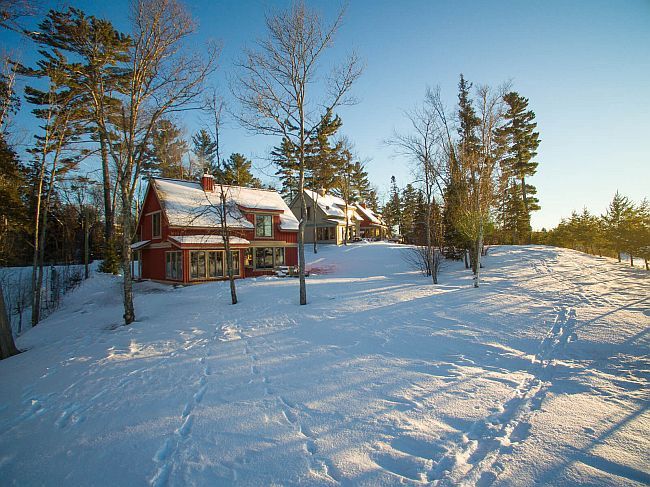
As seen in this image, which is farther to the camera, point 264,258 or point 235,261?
A: point 264,258

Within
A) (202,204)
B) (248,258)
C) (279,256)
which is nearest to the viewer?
(202,204)

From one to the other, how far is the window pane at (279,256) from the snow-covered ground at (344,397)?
13.2 meters

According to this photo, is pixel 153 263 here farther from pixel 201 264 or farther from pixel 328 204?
pixel 328 204

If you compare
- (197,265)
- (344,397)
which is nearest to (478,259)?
(344,397)

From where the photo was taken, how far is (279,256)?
2352 cm

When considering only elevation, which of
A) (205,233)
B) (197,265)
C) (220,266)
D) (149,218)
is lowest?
(220,266)

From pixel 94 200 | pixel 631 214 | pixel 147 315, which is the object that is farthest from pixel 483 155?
pixel 94 200

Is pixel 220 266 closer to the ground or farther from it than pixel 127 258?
closer to the ground

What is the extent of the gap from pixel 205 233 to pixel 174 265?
9.58ft

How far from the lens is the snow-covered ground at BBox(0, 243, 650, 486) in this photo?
309 cm

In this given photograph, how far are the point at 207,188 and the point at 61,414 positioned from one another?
19.1m

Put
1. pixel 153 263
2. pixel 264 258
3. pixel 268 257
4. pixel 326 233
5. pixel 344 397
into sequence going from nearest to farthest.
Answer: pixel 344 397, pixel 153 263, pixel 264 258, pixel 268 257, pixel 326 233

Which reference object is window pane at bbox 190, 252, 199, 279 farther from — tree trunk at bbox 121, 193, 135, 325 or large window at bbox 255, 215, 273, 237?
tree trunk at bbox 121, 193, 135, 325

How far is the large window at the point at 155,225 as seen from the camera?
65.9 feet
